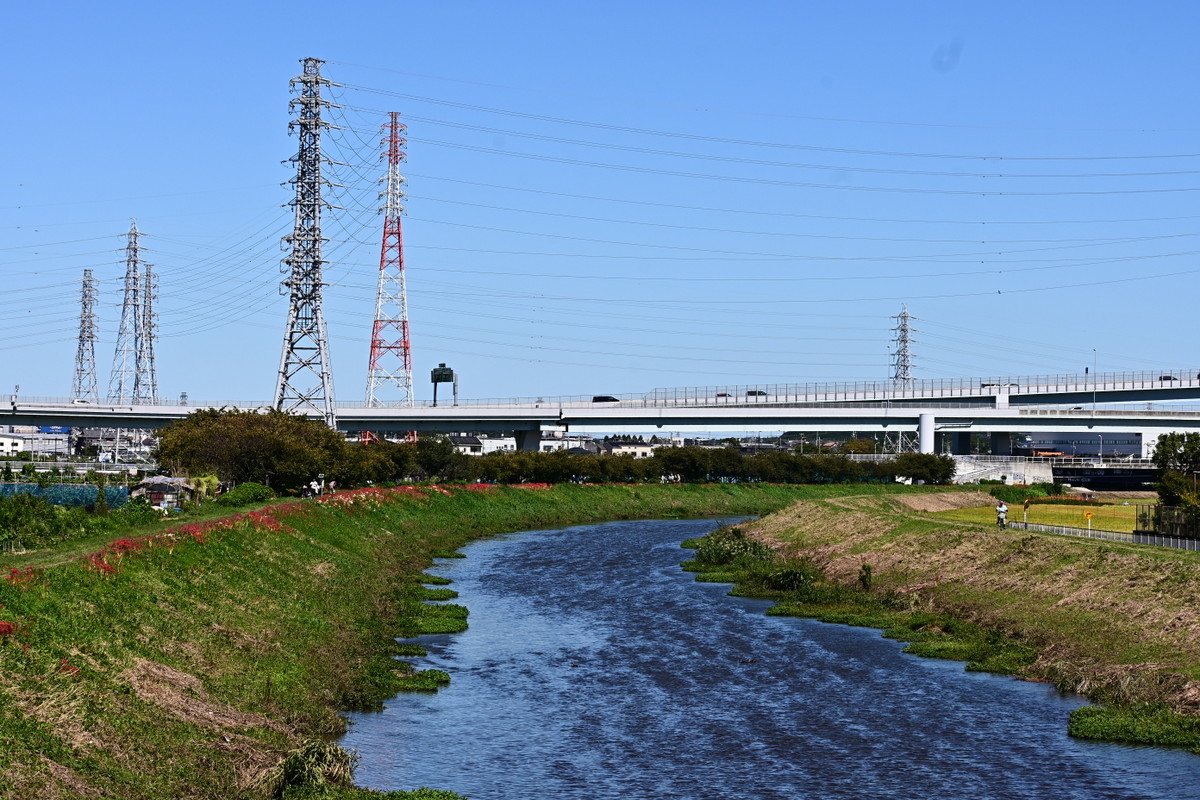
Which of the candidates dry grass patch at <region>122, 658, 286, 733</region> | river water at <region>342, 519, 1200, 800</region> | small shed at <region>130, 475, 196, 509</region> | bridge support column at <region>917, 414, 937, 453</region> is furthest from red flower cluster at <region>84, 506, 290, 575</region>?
bridge support column at <region>917, 414, 937, 453</region>

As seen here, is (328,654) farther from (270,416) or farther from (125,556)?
(270,416)

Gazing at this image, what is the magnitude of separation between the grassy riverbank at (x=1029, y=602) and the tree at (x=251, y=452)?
3071 centimetres

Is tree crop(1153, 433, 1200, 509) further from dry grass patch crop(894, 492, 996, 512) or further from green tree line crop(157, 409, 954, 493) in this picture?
green tree line crop(157, 409, 954, 493)

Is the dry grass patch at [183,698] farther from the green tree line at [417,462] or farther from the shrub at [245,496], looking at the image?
the green tree line at [417,462]

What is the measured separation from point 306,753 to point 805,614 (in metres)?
30.8

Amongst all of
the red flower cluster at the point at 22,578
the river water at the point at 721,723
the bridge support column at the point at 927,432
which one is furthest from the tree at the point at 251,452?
the bridge support column at the point at 927,432

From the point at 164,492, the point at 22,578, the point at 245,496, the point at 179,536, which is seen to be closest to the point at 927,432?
the point at 245,496

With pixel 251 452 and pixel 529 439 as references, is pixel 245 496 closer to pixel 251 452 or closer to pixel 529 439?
pixel 251 452

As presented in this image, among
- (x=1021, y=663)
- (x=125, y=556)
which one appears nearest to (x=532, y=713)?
(x=125, y=556)

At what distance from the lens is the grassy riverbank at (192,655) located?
2178 centimetres

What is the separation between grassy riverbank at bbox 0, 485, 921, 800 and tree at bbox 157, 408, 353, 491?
3010 centimetres

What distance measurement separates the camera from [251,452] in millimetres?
87250

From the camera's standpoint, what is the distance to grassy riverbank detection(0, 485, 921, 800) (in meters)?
21.8

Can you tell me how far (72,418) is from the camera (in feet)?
469
